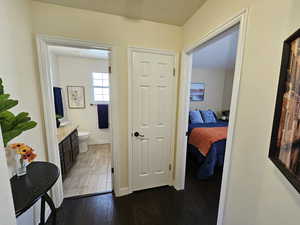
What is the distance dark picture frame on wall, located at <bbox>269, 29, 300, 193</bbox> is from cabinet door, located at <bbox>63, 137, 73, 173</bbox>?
2739mm

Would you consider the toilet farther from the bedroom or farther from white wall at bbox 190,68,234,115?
white wall at bbox 190,68,234,115

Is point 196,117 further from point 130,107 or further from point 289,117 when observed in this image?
point 289,117

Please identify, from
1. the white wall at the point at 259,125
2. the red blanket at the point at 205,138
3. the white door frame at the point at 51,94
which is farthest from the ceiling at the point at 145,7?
the red blanket at the point at 205,138

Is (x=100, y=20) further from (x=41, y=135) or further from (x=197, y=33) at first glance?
(x=41, y=135)

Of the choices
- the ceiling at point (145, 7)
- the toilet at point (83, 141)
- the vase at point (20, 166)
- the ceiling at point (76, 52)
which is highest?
the ceiling at point (76, 52)

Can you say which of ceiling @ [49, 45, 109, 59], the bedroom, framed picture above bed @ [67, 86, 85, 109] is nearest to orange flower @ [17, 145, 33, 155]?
the bedroom

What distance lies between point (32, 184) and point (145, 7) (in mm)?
1958

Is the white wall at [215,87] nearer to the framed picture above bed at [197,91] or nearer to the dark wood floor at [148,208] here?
the framed picture above bed at [197,91]

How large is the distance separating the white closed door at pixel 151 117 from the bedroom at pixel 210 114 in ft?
1.63

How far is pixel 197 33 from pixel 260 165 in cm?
145

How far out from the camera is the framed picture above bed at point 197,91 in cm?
430

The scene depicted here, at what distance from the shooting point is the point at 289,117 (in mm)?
618

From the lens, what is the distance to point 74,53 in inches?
128

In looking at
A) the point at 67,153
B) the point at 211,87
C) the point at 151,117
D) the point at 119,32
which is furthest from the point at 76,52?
the point at 211,87
